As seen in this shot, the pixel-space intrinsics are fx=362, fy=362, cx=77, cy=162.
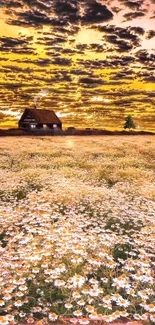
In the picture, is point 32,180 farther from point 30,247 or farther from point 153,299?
point 153,299

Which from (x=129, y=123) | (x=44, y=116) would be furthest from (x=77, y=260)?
(x=129, y=123)

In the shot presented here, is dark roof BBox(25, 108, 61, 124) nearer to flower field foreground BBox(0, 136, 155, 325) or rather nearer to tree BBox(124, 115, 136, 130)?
tree BBox(124, 115, 136, 130)

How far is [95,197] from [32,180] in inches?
163

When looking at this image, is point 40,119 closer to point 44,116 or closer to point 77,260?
point 44,116

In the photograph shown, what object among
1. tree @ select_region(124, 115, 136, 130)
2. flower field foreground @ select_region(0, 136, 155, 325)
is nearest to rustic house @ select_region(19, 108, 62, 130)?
tree @ select_region(124, 115, 136, 130)

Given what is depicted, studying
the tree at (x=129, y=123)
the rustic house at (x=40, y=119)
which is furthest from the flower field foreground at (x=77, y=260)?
the tree at (x=129, y=123)

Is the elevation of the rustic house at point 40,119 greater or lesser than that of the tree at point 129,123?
greater

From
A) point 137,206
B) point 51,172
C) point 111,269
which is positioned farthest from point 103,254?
point 51,172

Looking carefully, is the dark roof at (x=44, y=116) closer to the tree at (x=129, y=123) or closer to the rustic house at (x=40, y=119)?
the rustic house at (x=40, y=119)

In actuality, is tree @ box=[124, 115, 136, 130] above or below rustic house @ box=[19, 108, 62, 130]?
below

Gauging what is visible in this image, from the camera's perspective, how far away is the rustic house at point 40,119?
64375 mm

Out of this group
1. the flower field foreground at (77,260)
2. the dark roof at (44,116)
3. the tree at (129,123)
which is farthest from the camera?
the tree at (129,123)

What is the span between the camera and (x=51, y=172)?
16.7m

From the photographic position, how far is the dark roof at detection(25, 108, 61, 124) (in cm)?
6431
